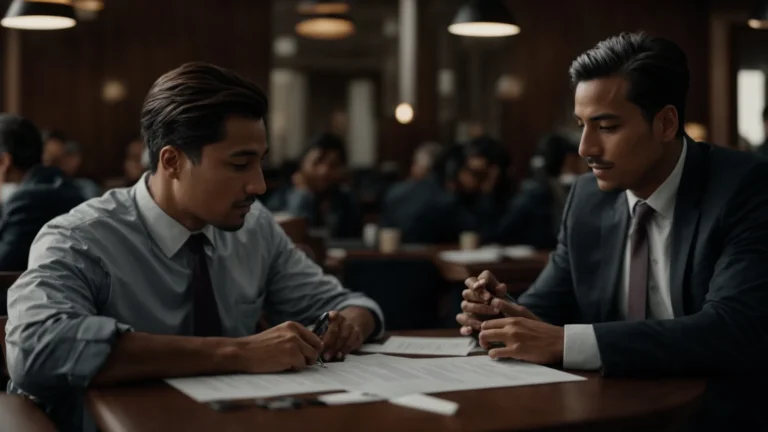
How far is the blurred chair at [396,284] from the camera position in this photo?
489 cm

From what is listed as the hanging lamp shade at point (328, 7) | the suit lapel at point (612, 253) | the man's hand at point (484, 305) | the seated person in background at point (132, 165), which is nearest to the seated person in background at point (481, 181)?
the hanging lamp shade at point (328, 7)

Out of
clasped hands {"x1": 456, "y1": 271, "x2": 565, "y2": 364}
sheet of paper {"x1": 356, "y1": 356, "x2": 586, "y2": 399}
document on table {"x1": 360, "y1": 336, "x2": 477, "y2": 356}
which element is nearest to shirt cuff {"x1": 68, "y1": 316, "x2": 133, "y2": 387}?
sheet of paper {"x1": 356, "y1": 356, "x2": 586, "y2": 399}

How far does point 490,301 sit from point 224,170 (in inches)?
26.1

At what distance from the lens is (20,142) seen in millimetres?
4109

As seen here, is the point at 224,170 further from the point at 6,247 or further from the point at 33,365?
the point at 6,247

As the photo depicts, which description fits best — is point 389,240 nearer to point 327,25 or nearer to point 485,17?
point 485,17

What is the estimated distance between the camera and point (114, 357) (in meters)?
1.72

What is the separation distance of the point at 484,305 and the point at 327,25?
4.78 meters

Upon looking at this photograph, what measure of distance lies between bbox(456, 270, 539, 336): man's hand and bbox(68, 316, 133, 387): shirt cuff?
0.79 metres

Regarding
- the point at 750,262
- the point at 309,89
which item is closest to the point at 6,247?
the point at 750,262

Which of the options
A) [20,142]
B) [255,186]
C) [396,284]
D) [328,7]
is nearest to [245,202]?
[255,186]

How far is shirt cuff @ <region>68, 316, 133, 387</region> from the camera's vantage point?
170cm

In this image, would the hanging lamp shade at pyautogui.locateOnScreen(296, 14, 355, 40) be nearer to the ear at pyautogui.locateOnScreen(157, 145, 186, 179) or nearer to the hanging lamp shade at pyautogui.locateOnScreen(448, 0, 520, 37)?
the hanging lamp shade at pyautogui.locateOnScreen(448, 0, 520, 37)

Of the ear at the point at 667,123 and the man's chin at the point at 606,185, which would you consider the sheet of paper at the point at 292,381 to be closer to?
the man's chin at the point at 606,185
